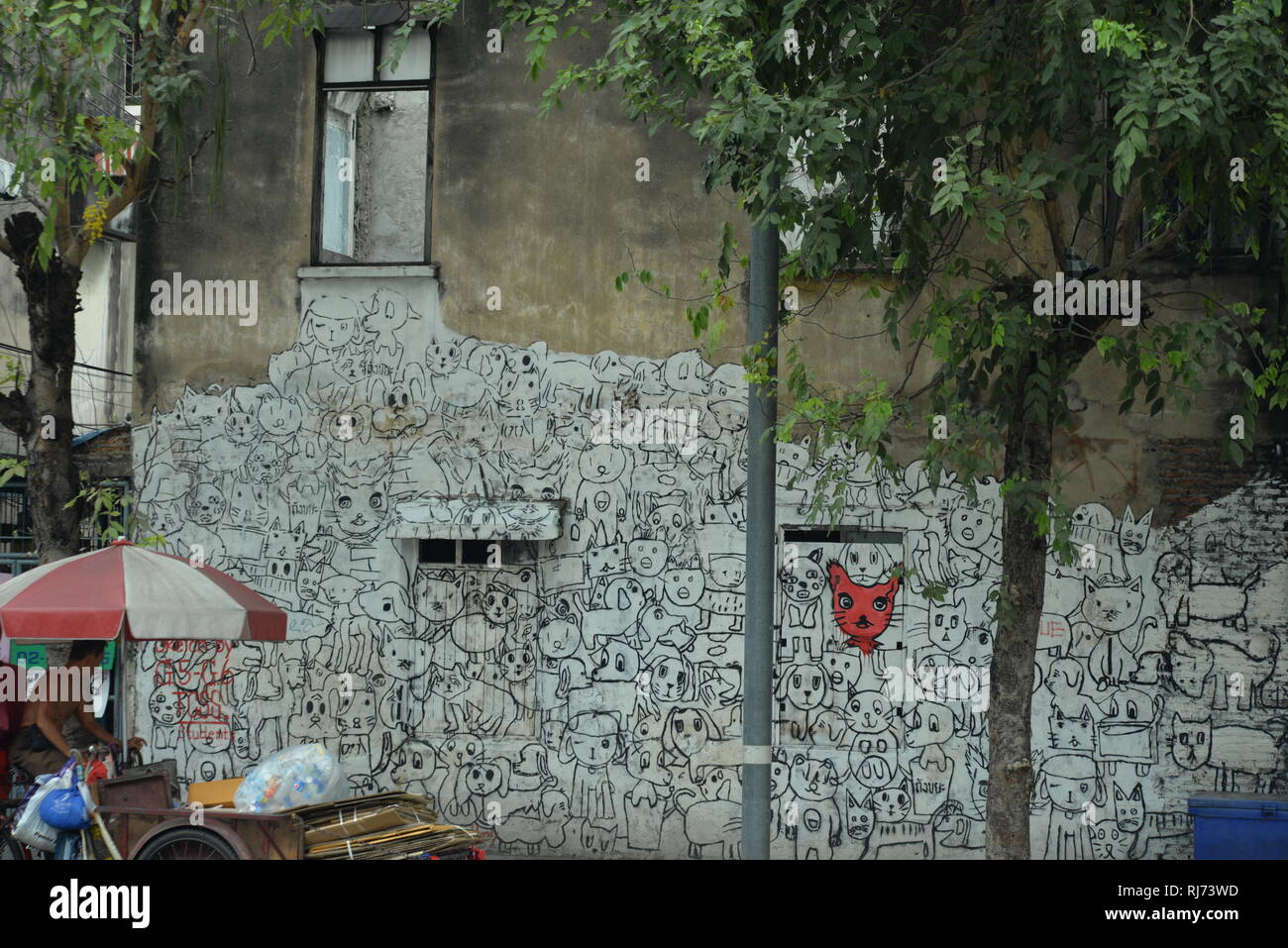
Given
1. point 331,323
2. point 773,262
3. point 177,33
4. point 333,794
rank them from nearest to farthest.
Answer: point 773,262, point 333,794, point 177,33, point 331,323

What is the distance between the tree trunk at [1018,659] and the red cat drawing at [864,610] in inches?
119

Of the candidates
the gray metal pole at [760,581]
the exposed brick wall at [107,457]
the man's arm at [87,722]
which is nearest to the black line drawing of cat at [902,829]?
the gray metal pole at [760,581]

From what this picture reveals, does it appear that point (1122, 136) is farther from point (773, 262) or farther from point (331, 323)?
point (331, 323)

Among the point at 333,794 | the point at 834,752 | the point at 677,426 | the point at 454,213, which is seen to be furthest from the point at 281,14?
the point at 834,752

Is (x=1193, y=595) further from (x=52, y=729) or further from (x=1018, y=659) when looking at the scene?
(x=52, y=729)

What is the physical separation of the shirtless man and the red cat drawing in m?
5.57

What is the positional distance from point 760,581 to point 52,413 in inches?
209

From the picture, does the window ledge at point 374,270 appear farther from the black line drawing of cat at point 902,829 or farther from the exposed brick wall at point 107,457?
the black line drawing of cat at point 902,829

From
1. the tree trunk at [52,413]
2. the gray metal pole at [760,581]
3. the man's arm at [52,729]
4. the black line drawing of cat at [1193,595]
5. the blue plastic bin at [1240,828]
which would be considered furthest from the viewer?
the black line drawing of cat at [1193,595]

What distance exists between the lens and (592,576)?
11250 millimetres

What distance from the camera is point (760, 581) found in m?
7.26

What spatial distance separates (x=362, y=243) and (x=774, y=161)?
5848mm

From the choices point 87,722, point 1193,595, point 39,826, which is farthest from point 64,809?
point 1193,595

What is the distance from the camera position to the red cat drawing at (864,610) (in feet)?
35.9
